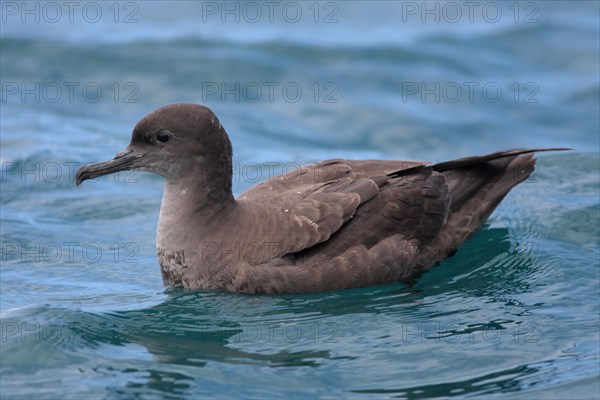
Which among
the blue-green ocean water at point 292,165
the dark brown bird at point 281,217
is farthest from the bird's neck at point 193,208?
the blue-green ocean water at point 292,165

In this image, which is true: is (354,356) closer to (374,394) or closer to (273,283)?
(374,394)

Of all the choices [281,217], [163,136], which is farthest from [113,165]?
[281,217]

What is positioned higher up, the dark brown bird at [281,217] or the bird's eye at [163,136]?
the bird's eye at [163,136]

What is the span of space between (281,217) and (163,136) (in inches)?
46.8

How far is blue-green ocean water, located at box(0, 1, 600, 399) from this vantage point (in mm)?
7176

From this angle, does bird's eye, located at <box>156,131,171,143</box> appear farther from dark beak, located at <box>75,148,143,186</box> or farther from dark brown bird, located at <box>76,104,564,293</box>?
dark beak, located at <box>75,148,143,186</box>

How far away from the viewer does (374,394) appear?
267 inches

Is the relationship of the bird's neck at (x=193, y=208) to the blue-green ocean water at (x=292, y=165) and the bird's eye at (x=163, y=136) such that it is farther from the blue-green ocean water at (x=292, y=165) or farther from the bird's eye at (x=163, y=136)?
the blue-green ocean water at (x=292, y=165)

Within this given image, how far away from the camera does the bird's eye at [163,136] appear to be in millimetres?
8383

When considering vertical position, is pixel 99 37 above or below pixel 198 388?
above

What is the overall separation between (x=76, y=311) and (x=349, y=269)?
7.12ft

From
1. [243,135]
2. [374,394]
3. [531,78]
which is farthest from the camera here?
[531,78]

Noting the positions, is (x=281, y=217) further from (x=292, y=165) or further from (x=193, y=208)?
(x=292, y=165)

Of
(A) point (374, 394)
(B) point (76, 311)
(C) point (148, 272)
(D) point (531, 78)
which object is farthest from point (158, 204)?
(D) point (531, 78)
